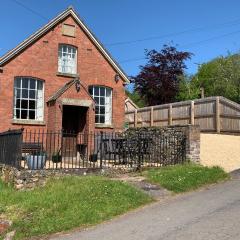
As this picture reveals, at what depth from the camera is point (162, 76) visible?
128 feet

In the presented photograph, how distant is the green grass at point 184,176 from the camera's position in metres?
13.8

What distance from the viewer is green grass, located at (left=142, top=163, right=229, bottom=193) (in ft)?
45.3

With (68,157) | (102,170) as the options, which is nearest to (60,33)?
(68,157)

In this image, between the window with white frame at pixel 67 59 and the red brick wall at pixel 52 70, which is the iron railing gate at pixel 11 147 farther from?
the window with white frame at pixel 67 59

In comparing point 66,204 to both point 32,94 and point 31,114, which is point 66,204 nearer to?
point 31,114

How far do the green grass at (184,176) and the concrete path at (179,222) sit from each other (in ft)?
4.07

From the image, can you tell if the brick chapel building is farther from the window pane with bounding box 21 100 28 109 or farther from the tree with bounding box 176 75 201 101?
the tree with bounding box 176 75 201 101

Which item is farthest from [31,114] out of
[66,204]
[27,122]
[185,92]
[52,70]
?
[185,92]

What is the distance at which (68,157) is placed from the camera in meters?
21.9

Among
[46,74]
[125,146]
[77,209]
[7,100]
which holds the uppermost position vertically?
[46,74]

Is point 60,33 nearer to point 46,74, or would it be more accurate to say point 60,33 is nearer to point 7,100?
point 46,74

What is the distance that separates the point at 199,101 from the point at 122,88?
15.8 feet

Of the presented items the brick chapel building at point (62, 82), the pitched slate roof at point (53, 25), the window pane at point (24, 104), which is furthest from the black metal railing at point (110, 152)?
the pitched slate roof at point (53, 25)

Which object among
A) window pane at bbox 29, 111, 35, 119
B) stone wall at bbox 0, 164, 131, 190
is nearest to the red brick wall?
window pane at bbox 29, 111, 35, 119
